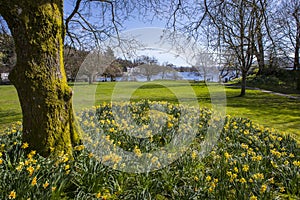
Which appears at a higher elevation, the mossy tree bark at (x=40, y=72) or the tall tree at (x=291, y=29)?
the tall tree at (x=291, y=29)

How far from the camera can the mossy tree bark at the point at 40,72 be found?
9.45 ft

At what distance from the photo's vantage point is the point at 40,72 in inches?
117

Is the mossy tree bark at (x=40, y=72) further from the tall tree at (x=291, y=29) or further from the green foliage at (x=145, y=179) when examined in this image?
the tall tree at (x=291, y=29)

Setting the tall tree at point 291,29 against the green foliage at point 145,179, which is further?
the tall tree at point 291,29

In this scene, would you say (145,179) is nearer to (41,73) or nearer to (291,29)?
(41,73)

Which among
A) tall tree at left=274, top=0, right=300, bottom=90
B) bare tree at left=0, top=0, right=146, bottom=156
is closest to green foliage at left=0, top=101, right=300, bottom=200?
bare tree at left=0, top=0, right=146, bottom=156

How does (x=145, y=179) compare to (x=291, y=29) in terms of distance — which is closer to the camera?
(x=145, y=179)

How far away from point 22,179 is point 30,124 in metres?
1.06

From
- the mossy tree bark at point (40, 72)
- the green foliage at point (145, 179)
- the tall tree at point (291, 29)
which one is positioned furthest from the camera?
the tall tree at point (291, 29)

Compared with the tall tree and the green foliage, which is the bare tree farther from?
the tall tree

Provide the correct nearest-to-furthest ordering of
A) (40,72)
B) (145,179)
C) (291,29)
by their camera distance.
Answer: (145,179) < (40,72) < (291,29)

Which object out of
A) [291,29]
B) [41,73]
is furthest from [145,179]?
[291,29]

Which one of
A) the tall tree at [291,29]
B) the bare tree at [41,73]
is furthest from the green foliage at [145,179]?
the tall tree at [291,29]

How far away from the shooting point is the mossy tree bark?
9.45ft
